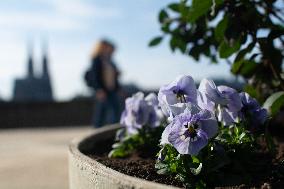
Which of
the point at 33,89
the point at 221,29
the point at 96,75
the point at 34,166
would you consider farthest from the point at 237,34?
the point at 33,89

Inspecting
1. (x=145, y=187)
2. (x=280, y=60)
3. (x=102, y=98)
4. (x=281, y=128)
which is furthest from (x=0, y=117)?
(x=145, y=187)

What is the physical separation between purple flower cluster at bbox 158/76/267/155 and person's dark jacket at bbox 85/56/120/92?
15.4 feet

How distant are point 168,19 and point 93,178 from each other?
1837mm

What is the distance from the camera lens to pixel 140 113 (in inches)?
123

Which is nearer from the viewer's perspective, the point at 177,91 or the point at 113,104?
the point at 177,91

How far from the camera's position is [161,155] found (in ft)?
6.64

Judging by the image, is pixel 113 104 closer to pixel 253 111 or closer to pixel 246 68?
pixel 246 68

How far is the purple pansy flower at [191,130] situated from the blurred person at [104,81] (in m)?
5.06

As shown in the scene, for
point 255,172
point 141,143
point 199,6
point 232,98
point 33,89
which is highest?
point 199,6

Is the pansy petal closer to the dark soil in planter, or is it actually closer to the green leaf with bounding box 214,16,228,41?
the dark soil in planter

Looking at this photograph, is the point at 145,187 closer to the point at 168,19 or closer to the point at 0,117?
the point at 168,19

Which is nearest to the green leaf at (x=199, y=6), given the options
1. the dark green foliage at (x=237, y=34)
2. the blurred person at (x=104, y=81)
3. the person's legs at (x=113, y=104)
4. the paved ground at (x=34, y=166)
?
the dark green foliage at (x=237, y=34)

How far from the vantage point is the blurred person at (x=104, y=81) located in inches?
275

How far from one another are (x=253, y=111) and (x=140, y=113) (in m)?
0.91
